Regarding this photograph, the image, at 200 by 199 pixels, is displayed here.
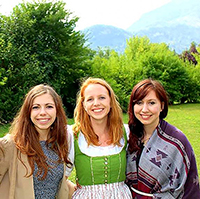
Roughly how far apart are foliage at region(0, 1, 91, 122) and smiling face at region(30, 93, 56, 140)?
292 inches

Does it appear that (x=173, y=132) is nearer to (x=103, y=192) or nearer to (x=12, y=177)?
(x=103, y=192)

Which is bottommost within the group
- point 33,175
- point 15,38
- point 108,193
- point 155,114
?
point 108,193

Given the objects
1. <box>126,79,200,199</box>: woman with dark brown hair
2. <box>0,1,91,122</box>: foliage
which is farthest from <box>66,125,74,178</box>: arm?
<box>0,1,91,122</box>: foliage

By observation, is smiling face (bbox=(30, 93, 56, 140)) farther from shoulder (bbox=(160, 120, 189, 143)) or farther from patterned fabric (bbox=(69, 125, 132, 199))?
shoulder (bbox=(160, 120, 189, 143))

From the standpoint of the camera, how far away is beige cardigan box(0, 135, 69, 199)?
7.03 feet

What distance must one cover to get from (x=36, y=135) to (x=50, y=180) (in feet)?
1.31

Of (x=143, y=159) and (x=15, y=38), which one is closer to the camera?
(x=143, y=159)

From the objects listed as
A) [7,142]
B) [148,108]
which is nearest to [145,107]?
[148,108]

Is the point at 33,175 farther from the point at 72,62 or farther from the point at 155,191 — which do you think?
the point at 72,62

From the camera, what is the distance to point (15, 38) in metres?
10.7

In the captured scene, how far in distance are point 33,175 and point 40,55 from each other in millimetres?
9140

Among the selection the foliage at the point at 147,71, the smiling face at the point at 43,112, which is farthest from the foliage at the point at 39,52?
the smiling face at the point at 43,112

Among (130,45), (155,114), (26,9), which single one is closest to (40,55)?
(26,9)

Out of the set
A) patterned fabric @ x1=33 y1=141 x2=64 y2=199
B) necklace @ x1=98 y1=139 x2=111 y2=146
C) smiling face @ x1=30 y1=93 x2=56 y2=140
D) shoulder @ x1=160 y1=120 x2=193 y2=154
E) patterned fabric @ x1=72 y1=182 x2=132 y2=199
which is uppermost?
smiling face @ x1=30 y1=93 x2=56 y2=140
